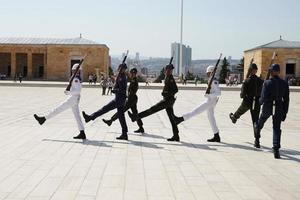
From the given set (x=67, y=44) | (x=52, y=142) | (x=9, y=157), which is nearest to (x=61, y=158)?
(x=9, y=157)

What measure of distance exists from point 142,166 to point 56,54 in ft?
174

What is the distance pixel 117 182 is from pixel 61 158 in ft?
6.03

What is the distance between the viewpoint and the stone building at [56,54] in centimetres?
5762

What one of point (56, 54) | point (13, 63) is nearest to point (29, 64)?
point (13, 63)

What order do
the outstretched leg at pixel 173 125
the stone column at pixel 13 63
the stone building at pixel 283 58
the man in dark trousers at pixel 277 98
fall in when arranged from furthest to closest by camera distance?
the stone column at pixel 13 63 < the stone building at pixel 283 58 < the outstretched leg at pixel 173 125 < the man in dark trousers at pixel 277 98

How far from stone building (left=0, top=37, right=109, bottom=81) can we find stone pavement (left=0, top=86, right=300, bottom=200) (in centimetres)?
4691

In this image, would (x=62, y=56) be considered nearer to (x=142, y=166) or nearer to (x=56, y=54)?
(x=56, y=54)

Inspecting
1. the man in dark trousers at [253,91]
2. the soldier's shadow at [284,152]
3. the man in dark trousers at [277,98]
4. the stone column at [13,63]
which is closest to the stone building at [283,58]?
the stone column at [13,63]

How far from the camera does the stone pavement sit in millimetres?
5539

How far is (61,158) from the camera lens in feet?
24.5

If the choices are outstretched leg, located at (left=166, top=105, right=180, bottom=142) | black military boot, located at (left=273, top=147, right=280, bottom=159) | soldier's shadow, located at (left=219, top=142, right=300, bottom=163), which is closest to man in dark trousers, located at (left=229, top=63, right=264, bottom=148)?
soldier's shadow, located at (left=219, top=142, right=300, bottom=163)

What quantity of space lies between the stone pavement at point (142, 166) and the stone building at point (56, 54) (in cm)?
4691

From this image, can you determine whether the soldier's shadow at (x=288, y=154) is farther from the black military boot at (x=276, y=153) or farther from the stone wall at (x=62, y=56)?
the stone wall at (x=62, y=56)

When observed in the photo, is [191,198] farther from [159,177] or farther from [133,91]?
[133,91]
